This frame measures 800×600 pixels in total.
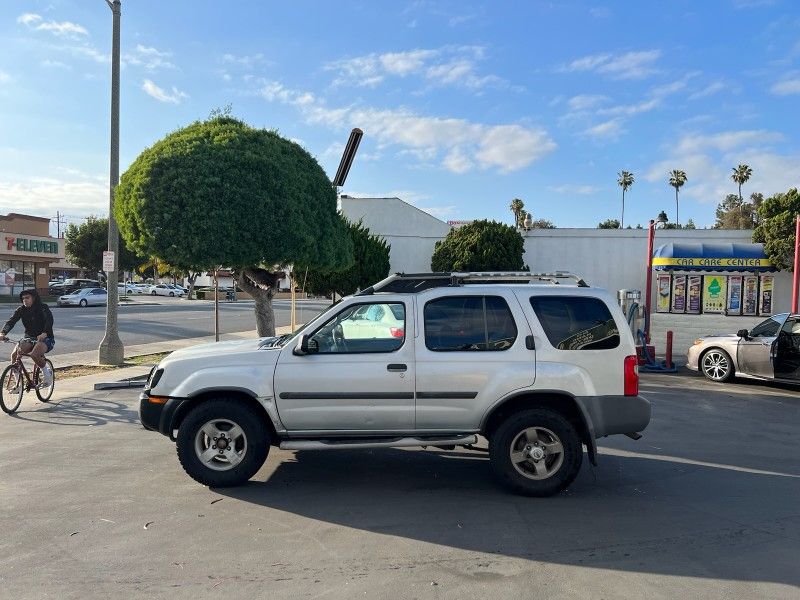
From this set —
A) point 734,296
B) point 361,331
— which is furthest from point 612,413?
point 734,296

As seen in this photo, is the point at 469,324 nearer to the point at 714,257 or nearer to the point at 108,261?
the point at 108,261

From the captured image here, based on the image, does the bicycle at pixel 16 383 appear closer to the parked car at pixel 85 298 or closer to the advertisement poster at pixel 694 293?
the advertisement poster at pixel 694 293

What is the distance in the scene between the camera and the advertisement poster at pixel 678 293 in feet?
79.4

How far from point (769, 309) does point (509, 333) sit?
22.3m

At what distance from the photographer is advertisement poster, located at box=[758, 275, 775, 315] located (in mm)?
23438

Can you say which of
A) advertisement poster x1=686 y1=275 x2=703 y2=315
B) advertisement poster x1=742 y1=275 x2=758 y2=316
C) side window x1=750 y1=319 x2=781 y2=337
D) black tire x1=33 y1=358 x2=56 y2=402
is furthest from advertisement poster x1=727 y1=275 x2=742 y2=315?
black tire x1=33 y1=358 x2=56 y2=402

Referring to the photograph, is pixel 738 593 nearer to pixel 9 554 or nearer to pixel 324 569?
pixel 324 569

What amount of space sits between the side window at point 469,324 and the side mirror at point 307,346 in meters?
1.00

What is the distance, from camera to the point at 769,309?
23.6 metres

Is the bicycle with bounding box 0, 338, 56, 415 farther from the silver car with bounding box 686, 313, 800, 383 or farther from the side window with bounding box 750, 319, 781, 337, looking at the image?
the side window with bounding box 750, 319, 781, 337

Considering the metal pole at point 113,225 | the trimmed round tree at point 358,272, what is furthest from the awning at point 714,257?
the metal pole at point 113,225

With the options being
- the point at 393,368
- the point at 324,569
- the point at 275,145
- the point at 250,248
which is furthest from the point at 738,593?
the point at 275,145

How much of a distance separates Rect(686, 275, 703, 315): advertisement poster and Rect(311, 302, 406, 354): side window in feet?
70.8

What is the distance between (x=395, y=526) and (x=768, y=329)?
9926 millimetres
